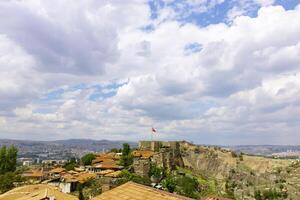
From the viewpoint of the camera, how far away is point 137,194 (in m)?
21.2

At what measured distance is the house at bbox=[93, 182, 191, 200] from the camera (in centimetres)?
2013

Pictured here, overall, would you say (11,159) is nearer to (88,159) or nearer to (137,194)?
(88,159)

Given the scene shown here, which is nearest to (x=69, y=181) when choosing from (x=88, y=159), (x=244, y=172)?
(x=88, y=159)

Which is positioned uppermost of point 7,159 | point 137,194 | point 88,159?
point 88,159

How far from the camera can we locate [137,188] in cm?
2222

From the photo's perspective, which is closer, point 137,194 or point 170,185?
point 137,194

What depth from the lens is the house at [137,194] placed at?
66.1 feet

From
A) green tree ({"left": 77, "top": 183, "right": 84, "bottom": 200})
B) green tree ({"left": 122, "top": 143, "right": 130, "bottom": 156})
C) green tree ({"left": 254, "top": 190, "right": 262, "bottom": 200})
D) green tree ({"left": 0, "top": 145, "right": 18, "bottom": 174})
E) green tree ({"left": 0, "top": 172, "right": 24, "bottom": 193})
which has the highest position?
green tree ({"left": 122, "top": 143, "right": 130, "bottom": 156})

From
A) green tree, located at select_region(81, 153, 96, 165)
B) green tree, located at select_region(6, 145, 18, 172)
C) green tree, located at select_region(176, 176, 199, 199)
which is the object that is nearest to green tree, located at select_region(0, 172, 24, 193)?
green tree, located at select_region(6, 145, 18, 172)

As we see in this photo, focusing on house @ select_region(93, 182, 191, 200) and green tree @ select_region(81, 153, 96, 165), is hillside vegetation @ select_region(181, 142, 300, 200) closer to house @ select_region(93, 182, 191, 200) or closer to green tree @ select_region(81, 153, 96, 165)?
green tree @ select_region(81, 153, 96, 165)

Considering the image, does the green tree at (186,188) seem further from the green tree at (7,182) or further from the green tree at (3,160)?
the green tree at (3,160)

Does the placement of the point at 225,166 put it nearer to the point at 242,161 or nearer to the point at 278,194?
the point at 242,161

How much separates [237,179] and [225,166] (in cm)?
590

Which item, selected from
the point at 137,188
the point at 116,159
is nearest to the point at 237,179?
the point at 116,159
